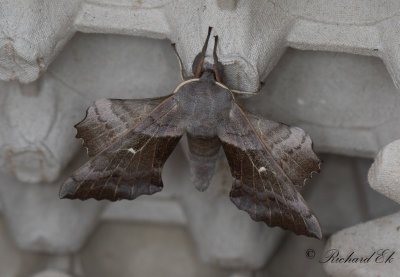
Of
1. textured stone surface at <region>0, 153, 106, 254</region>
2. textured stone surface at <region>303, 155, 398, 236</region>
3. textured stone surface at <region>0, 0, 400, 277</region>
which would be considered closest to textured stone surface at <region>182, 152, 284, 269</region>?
textured stone surface at <region>0, 0, 400, 277</region>

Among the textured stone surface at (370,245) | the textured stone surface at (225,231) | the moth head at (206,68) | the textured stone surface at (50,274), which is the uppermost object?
the moth head at (206,68)

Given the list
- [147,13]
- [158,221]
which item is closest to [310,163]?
[147,13]

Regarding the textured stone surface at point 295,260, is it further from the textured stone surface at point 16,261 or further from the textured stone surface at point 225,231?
the textured stone surface at point 16,261

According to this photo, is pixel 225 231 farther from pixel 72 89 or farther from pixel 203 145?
pixel 72 89

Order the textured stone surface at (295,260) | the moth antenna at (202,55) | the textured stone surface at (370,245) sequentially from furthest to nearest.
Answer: the textured stone surface at (295,260)
the textured stone surface at (370,245)
the moth antenna at (202,55)

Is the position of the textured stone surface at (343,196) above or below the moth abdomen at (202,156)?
below

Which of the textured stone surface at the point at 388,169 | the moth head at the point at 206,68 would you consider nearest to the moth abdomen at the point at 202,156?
the moth head at the point at 206,68
